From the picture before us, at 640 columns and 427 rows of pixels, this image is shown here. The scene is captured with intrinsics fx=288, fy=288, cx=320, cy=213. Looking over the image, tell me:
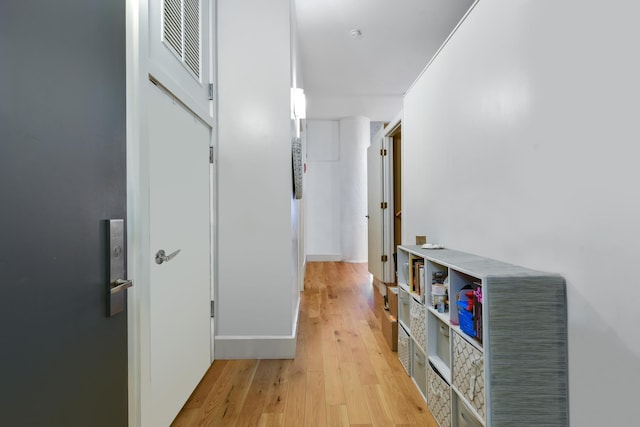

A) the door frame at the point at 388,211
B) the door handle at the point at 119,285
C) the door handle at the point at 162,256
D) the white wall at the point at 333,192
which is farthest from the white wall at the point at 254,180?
the white wall at the point at 333,192

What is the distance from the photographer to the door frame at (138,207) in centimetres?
108

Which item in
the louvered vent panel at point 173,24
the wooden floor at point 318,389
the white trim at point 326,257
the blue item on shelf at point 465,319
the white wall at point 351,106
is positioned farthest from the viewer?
the white trim at point 326,257

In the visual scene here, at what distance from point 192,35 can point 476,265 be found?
2.01 meters

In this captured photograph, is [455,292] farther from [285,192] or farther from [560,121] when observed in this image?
[285,192]

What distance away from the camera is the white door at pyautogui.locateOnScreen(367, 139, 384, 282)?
3924 millimetres

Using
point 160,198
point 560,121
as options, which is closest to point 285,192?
point 160,198

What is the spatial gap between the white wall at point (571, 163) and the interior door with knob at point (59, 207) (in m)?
1.51

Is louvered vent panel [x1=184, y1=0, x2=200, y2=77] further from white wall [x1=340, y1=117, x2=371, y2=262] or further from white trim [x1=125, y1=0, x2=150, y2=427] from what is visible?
white wall [x1=340, y1=117, x2=371, y2=262]

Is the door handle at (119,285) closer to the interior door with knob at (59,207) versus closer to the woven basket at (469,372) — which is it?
the interior door with knob at (59,207)

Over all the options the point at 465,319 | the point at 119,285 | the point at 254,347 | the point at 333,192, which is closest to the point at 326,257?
the point at 333,192

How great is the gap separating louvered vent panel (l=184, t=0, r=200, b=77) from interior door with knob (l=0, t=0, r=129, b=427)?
0.71m

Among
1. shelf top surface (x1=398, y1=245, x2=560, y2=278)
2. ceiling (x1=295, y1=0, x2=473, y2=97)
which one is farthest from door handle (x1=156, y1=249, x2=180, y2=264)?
Answer: ceiling (x1=295, y1=0, x2=473, y2=97)

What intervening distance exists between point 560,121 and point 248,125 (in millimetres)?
1826

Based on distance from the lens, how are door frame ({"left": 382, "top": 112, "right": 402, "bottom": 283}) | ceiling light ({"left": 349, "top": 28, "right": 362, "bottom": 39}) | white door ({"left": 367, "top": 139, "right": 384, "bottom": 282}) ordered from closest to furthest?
ceiling light ({"left": 349, "top": 28, "right": 362, "bottom": 39})
door frame ({"left": 382, "top": 112, "right": 402, "bottom": 283})
white door ({"left": 367, "top": 139, "right": 384, "bottom": 282})
